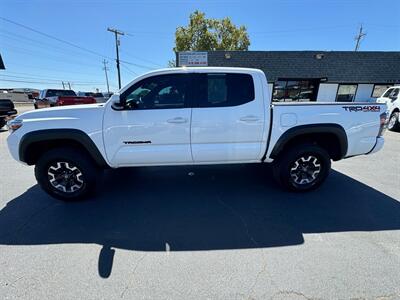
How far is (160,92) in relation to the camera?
3.29 metres

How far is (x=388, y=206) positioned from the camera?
11.1 ft

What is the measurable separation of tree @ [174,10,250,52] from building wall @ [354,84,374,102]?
19517 millimetres

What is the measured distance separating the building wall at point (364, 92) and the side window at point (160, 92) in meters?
20.0

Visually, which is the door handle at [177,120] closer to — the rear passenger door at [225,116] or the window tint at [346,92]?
the rear passenger door at [225,116]

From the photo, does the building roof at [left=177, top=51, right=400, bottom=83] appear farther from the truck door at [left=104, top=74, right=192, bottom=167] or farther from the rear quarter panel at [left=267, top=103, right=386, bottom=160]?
the truck door at [left=104, top=74, right=192, bottom=167]

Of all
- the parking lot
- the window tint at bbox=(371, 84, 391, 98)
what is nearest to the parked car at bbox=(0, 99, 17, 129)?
the parking lot

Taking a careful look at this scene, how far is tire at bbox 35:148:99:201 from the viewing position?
→ 131 inches

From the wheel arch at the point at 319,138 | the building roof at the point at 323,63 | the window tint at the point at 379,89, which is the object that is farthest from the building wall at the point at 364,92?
the wheel arch at the point at 319,138

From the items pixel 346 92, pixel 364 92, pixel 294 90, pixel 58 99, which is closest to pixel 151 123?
pixel 58 99

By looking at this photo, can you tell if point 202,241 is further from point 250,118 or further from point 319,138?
point 319,138

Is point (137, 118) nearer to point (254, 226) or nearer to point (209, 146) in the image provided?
point (209, 146)

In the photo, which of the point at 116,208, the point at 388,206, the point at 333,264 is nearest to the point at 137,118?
the point at 116,208

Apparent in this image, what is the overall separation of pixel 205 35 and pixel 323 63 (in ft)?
61.3

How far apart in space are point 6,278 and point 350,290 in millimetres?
3263
